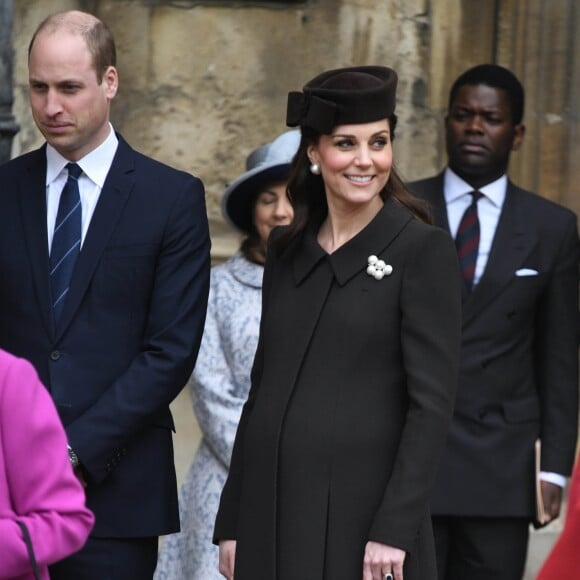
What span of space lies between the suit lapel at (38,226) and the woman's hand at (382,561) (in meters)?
1.04

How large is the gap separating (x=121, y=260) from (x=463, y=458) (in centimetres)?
170

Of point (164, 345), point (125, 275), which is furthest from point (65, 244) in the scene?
point (164, 345)

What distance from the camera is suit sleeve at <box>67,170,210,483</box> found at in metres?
5.74

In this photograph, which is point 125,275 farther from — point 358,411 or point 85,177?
point 358,411

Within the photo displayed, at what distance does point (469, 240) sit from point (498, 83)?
21.8 inches

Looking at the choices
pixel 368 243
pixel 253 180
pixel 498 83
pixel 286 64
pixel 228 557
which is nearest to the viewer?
pixel 368 243

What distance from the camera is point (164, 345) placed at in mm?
5844

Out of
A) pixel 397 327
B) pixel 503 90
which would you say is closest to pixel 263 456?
pixel 397 327

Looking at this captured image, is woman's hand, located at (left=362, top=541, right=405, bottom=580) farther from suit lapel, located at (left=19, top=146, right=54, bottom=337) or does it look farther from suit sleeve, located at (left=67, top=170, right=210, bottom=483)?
suit lapel, located at (left=19, top=146, right=54, bottom=337)

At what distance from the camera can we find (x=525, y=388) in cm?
712

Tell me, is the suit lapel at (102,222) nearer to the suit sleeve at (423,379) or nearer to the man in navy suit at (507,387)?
the suit sleeve at (423,379)

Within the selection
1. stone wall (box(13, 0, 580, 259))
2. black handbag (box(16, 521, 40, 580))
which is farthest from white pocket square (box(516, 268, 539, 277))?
black handbag (box(16, 521, 40, 580))

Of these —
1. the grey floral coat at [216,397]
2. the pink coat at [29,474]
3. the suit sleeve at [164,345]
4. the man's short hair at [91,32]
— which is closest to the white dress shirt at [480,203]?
the grey floral coat at [216,397]

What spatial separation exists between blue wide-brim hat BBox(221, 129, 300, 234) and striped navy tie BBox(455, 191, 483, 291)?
1.89 ft
